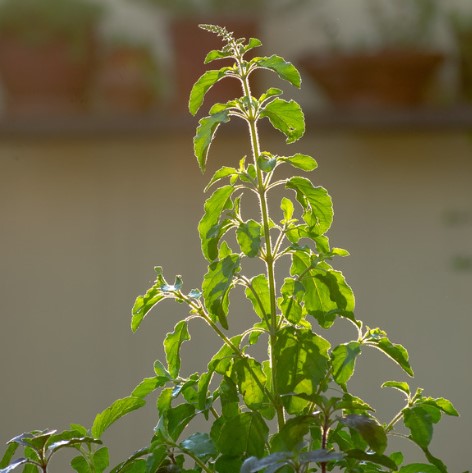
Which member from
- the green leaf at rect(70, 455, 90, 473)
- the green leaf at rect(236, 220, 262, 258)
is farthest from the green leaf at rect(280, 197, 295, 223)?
the green leaf at rect(70, 455, 90, 473)

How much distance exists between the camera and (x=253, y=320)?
2143mm

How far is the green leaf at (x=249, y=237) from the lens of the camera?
1.00 m

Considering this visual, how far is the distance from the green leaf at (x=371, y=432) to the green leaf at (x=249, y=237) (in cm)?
18

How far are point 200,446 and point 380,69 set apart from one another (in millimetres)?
1180

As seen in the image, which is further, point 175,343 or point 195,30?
point 195,30

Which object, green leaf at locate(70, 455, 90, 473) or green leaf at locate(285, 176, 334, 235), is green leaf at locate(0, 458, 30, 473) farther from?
green leaf at locate(285, 176, 334, 235)

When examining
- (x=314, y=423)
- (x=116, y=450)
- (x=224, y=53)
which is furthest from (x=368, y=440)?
(x=116, y=450)

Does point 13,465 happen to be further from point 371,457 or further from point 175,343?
point 371,457

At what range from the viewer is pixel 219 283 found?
104 centimetres

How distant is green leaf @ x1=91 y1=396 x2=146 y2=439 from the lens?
3.64ft

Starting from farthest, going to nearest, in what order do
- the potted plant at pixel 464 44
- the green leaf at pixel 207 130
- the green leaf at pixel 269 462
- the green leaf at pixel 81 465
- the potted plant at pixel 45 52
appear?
the potted plant at pixel 464 44 < the potted plant at pixel 45 52 < the green leaf at pixel 81 465 < the green leaf at pixel 207 130 < the green leaf at pixel 269 462

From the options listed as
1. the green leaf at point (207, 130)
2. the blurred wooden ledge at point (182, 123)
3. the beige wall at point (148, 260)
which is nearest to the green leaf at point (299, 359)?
the green leaf at point (207, 130)

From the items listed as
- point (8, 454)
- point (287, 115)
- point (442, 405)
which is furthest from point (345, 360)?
point (8, 454)

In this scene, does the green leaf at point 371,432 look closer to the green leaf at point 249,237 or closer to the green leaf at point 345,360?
the green leaf at point 345,360
